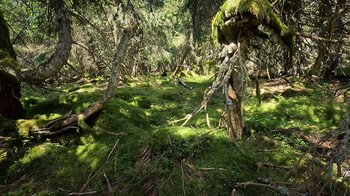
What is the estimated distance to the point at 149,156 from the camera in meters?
4.96

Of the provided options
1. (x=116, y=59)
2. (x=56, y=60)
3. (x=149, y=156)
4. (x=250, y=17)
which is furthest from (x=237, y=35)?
(x=56, y=60)

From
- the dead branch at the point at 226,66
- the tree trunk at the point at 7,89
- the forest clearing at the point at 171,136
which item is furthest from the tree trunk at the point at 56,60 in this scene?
the dead branch at the point at 226,66

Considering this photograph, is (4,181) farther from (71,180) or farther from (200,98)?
(200,98)

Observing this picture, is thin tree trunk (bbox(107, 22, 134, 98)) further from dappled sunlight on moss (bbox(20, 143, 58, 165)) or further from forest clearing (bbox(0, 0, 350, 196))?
dappled sunlight on moss (bbox(20, 143, 58, 165))

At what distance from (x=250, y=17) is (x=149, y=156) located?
274 cm

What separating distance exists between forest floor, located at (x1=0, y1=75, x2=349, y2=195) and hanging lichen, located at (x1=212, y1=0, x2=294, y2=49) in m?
1.00

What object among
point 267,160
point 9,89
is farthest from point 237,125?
point 9,89

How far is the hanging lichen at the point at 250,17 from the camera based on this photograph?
4.15 m

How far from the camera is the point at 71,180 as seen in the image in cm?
487

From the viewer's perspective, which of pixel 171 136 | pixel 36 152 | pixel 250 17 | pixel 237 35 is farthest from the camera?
pixel 36 152

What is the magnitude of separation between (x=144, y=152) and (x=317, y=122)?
A: 4521 millimetres

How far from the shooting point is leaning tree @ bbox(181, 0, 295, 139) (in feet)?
13.7

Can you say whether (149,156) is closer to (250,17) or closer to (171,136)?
(171,136)

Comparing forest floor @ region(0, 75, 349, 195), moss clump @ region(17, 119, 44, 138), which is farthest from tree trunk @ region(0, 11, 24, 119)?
moss clump @ region(17, 119, 44, 138)
